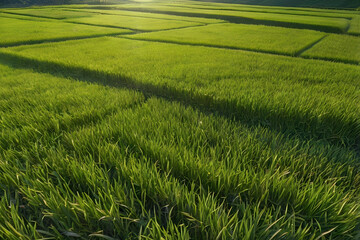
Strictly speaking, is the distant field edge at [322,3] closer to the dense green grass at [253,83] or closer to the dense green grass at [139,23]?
the dense green grass at [139,23]

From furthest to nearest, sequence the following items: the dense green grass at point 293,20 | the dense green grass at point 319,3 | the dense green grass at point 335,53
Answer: the dense green grass at point 319,3
the dense green grass at point 293,20
the dense green grass at point 335,53

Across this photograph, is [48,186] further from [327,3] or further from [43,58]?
[327,3]

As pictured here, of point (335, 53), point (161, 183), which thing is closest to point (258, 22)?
point (335, 53)

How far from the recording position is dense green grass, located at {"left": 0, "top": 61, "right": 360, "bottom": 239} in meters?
0.89

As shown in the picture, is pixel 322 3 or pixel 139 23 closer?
pixel 139 23

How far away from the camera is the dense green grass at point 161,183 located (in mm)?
885

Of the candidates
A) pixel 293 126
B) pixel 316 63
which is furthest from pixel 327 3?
pixel 293 126

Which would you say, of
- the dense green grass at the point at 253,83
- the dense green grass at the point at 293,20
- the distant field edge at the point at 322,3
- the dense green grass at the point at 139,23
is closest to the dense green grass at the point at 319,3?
the distant field edge at the point at 322,3

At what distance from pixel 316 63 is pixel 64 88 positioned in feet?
15.6

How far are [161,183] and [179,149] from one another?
401 millimetres

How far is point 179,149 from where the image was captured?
1419 millimetres

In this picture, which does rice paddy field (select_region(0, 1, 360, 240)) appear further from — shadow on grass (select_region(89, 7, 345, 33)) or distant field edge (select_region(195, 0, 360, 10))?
distant field edge (select_region(195, 0, 360, 10))

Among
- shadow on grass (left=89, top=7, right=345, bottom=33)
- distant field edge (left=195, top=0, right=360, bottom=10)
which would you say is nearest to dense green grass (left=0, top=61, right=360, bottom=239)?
shadow on grass (left=89, top=7, right=345, bottom=33)

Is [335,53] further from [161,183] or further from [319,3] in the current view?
[319,3]
